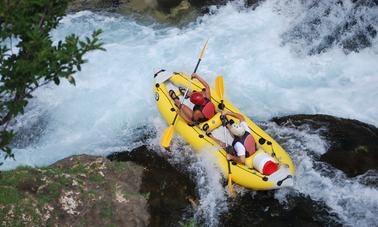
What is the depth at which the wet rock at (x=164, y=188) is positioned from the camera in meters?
7.51

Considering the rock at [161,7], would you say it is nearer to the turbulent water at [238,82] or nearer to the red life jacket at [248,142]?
the turbulent water at [238,82]

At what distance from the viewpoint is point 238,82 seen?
10906mm

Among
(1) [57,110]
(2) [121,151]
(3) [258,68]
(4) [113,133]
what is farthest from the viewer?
(3) [258,68]

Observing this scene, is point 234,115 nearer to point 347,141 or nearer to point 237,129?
point 237,129

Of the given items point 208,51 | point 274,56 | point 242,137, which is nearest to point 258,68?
point 274,56

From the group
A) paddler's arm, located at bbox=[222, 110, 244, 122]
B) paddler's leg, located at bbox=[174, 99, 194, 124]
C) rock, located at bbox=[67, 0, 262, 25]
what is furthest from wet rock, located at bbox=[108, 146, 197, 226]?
rock, located at bbox=[67, 0, 262, 25]

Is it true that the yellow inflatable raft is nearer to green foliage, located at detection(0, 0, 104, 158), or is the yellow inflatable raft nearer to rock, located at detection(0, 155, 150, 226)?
rock, located at detection(0, 155, 150, 226)

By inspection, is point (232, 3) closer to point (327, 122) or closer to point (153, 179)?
point (327, 122)

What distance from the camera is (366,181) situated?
26.1 ft

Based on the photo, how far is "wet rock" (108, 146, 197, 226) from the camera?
7.51 metres

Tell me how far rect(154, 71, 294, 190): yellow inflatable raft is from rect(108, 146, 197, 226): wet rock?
2.19ft

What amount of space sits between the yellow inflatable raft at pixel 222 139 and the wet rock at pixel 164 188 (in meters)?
0.67

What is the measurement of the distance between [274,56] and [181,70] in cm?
230

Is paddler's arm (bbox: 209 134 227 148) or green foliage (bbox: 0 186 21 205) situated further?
paddler's arm (bbox: 209 134 227 148)
